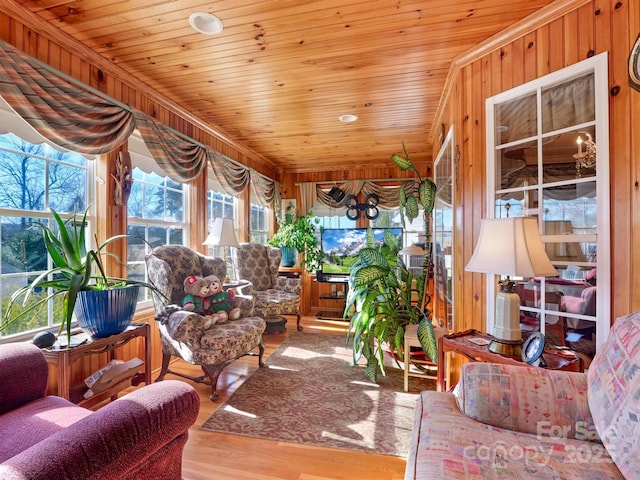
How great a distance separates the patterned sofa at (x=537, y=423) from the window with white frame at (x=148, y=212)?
2.35m

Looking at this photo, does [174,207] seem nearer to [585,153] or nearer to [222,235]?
[222,235]

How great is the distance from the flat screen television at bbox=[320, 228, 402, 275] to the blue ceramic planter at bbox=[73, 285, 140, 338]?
3443mm

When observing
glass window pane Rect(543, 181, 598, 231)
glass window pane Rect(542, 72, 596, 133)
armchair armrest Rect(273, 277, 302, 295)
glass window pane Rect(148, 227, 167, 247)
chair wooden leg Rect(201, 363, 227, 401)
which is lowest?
chair wooden leg Rect(201, 363, 227, 401)

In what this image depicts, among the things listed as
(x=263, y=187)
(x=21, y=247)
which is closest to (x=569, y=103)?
(x=21, y=247)

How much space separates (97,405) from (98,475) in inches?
70.3

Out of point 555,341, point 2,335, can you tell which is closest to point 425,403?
point 555,341

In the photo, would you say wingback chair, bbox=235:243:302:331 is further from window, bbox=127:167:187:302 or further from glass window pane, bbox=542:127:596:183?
glass window pane, bbox=542:127:596:183

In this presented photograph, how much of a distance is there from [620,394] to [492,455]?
1.42 ft

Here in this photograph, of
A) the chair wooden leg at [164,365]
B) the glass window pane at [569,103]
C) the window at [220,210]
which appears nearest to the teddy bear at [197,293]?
the chair wooden leg at [164,365]

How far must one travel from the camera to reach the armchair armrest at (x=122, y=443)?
673mm

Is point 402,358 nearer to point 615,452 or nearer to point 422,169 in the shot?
point 615,452

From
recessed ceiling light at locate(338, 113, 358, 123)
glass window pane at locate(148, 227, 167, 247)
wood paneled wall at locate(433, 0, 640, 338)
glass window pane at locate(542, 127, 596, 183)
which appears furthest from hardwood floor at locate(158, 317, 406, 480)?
recessed ceiling light at locate(338, 113, 358, 123)

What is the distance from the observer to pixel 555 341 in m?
1.78

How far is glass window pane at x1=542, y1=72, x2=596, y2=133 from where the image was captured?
1.64 metres
